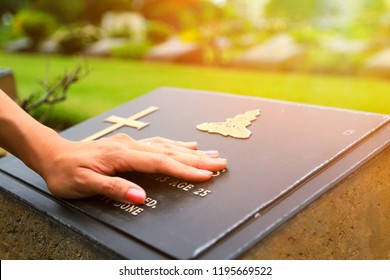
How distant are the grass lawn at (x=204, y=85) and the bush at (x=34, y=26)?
383cm

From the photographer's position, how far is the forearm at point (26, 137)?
1.50 meters

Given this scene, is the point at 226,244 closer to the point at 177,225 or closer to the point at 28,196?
the point at 177,225

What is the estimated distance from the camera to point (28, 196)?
162 centimetres

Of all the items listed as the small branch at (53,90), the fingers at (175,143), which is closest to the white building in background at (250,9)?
the small branch at (53,90)

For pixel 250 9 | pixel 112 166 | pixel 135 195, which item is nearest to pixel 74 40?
pixel 250 9

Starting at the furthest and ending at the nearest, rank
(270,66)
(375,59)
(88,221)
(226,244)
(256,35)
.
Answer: (256,35) < (270,66) < (375,59) < (88,221) < (226,244)

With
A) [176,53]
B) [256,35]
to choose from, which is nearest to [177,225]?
[176,53]

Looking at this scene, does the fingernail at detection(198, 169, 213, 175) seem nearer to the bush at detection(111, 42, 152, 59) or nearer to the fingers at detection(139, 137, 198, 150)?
the fingers at detection(139, 137, 198, 150)

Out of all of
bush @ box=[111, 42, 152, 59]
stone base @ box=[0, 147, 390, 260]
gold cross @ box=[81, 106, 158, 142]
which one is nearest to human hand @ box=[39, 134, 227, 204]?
stone base @ box=[0, 147, 390, 260]

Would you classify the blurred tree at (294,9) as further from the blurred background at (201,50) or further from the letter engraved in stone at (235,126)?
the letter engraved in stone at (235,126)

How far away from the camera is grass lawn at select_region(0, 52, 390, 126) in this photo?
A: 4.90 meters
